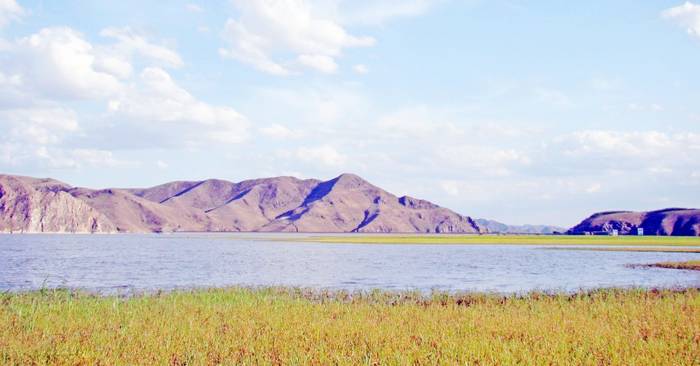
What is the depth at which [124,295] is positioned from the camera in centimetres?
3391

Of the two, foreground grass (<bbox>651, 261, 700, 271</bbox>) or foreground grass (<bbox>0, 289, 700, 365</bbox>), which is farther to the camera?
foreground grass (<bbox>651, 261, 700, 271</bbox>)

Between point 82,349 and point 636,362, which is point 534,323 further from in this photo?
point 82,349

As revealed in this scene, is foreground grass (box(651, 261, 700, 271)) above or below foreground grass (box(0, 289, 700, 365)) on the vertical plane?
above

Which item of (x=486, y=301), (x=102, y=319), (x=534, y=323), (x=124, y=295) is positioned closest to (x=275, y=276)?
(x=124, y=295)

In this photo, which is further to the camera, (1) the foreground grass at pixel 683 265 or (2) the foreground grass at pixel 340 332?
(1) the foreground grass at pixel 683 265

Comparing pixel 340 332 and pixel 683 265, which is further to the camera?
pixel 683 265

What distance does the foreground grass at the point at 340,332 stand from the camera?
15953 mm

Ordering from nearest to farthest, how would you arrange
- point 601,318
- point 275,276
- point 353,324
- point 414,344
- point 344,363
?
1. point 344,363
2. point 414,344
3. point 353,324
4. point 601,318
5. point 275,276

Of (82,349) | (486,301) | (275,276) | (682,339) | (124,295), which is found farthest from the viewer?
(275,276)

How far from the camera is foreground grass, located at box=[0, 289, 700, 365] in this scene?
1595cm

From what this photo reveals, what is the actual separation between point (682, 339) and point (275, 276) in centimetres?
3807

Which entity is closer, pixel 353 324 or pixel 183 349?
pixel 183 349

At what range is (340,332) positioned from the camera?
786 inches

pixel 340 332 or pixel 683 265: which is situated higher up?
pixel 683 265
